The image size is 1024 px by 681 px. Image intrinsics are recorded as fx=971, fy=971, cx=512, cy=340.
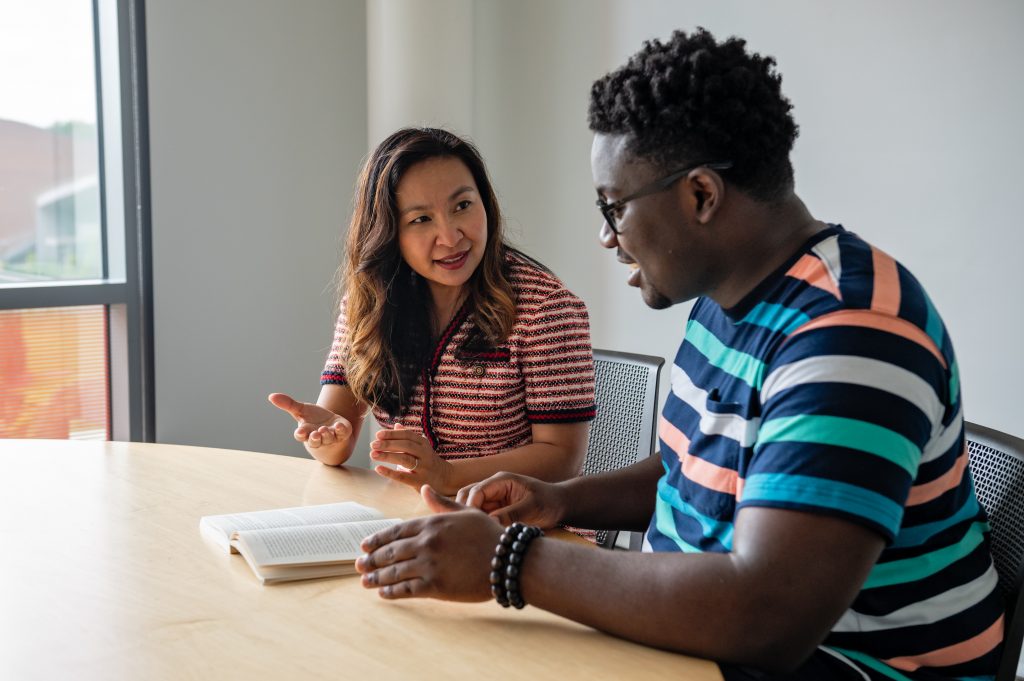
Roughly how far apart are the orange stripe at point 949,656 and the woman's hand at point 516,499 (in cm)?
56

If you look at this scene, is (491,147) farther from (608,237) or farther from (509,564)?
(509,564)

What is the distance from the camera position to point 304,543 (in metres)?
1.41

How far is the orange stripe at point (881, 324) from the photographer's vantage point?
41.6 inches

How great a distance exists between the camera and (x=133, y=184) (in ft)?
11.0

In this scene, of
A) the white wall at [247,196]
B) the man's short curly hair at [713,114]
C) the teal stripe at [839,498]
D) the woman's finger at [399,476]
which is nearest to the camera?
the teal stripe at [839,498]

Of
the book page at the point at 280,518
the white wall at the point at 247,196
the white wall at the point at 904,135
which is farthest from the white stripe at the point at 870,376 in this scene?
the white wall at the point at 247,196

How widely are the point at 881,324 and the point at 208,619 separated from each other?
0.88 metres

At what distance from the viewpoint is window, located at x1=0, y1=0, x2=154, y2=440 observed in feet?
10.4

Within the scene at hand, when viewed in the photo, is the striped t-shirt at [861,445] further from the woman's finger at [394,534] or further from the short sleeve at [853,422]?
the woman's finger at [394,534]

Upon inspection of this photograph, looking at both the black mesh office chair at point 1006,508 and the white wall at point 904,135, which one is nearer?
the black mesh office chair at point 1006,508

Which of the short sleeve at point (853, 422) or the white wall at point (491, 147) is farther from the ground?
the white wall at point (491, 147)

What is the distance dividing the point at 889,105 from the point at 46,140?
105 inches

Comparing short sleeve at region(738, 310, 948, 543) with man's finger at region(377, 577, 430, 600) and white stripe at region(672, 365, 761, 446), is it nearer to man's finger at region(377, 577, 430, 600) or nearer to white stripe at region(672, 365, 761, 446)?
white stripe at region(672, 365, 761, 446)

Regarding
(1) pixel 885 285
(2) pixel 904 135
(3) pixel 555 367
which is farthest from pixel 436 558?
(2) pixel 904 135
